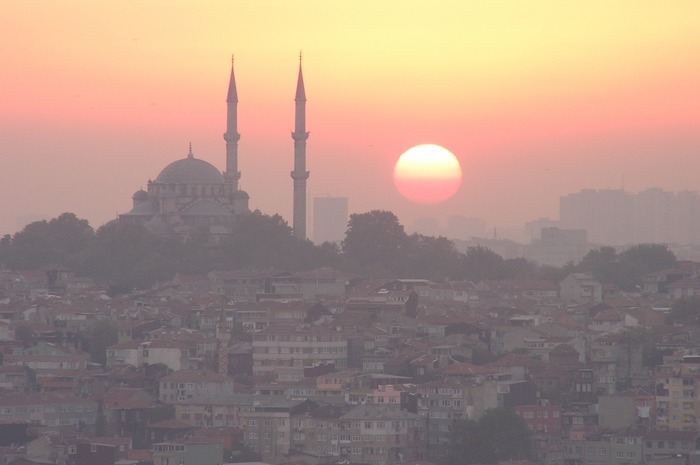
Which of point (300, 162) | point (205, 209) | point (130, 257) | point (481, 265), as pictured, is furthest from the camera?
point (205, 209)

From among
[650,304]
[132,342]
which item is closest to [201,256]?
[650,304]

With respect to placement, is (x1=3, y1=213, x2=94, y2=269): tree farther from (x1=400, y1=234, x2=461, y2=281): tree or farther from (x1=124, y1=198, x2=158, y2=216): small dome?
(x1=400, y1=234, x2=461, y2=281): tree

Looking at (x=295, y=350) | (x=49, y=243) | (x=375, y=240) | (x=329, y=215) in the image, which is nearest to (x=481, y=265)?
(x=375, y=240)

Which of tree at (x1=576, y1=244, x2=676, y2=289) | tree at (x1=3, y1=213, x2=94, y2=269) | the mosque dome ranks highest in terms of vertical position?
the mosque dome

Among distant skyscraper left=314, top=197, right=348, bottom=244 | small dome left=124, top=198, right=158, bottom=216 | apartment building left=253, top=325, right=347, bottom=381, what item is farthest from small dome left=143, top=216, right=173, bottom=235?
distant skyscraper left=314, top=197, right=348, bottom=244

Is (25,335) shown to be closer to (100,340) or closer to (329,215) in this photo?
(100,340)

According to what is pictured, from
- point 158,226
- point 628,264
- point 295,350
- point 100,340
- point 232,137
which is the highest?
point 232,137

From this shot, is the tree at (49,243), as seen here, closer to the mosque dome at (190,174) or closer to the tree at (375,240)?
the mosque dome at (190,174)

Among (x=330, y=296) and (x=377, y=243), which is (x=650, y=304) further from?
(x=377, y=243)
